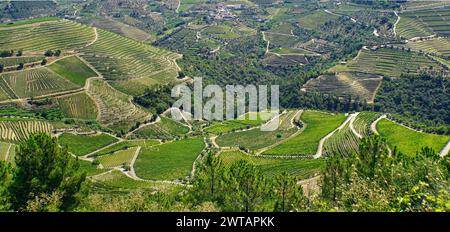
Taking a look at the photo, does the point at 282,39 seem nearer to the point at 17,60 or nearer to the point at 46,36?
the point at 46,36

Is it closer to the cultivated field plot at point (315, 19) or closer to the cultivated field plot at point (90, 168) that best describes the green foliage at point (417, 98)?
the cultivated field plot at point (90, 168)

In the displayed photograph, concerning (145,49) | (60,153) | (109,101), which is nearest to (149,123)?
(109,101)

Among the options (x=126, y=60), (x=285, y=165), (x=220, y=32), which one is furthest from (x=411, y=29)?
(x=285, y=165)

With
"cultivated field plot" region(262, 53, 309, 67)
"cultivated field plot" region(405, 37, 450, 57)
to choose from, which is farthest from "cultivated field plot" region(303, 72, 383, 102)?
"cultivated field plot" region(262, 53, 309, 67)

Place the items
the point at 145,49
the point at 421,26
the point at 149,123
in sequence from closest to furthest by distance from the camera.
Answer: the point at 149,123 < the point at 145,49 < the point at 421,26

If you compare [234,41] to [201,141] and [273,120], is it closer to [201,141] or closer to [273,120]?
[273,120]

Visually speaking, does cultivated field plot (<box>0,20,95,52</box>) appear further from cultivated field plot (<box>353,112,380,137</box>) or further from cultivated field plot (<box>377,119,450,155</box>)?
cultivated field plot (<box>377,119,450,155</box>)
